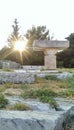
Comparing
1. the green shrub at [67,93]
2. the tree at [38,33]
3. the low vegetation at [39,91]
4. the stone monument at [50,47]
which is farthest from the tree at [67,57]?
the green shrub at [67,93]

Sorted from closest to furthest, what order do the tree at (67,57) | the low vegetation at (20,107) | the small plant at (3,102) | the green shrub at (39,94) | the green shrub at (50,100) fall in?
the low vegetation at (20,107) < the small plant at (3,102) < the green shrub at (50,100) < the green shrub at (39,94) < the tree at (67,57)

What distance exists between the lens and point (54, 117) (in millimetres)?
4871

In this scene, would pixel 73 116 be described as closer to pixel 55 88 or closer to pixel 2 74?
pixel 55 88

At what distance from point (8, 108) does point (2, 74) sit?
11.0 ft

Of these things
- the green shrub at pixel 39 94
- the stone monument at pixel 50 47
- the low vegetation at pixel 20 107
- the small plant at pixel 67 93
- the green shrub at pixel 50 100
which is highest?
the stone monument at pixel 50 47

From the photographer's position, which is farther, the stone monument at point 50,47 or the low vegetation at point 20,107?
the stone monument at point 50,47

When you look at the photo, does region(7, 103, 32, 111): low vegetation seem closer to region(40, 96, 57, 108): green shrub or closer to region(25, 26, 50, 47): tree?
region(40, 96, 57, 108): green shrub

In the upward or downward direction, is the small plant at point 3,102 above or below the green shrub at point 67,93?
above

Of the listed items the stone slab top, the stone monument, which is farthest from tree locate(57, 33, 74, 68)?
the stone slab top

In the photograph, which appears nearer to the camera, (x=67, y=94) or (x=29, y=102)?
(x=29, y=102)

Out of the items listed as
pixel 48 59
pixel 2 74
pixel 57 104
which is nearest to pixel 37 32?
pixel 48 59

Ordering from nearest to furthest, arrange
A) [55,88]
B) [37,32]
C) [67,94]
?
1. [67,94]
2. [55,88]
3. [37,32]

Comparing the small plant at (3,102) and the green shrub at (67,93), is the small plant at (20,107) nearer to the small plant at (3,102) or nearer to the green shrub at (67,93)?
the small plant at (3,102)

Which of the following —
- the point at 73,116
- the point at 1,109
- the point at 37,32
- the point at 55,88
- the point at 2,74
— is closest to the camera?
the point at 1,109
